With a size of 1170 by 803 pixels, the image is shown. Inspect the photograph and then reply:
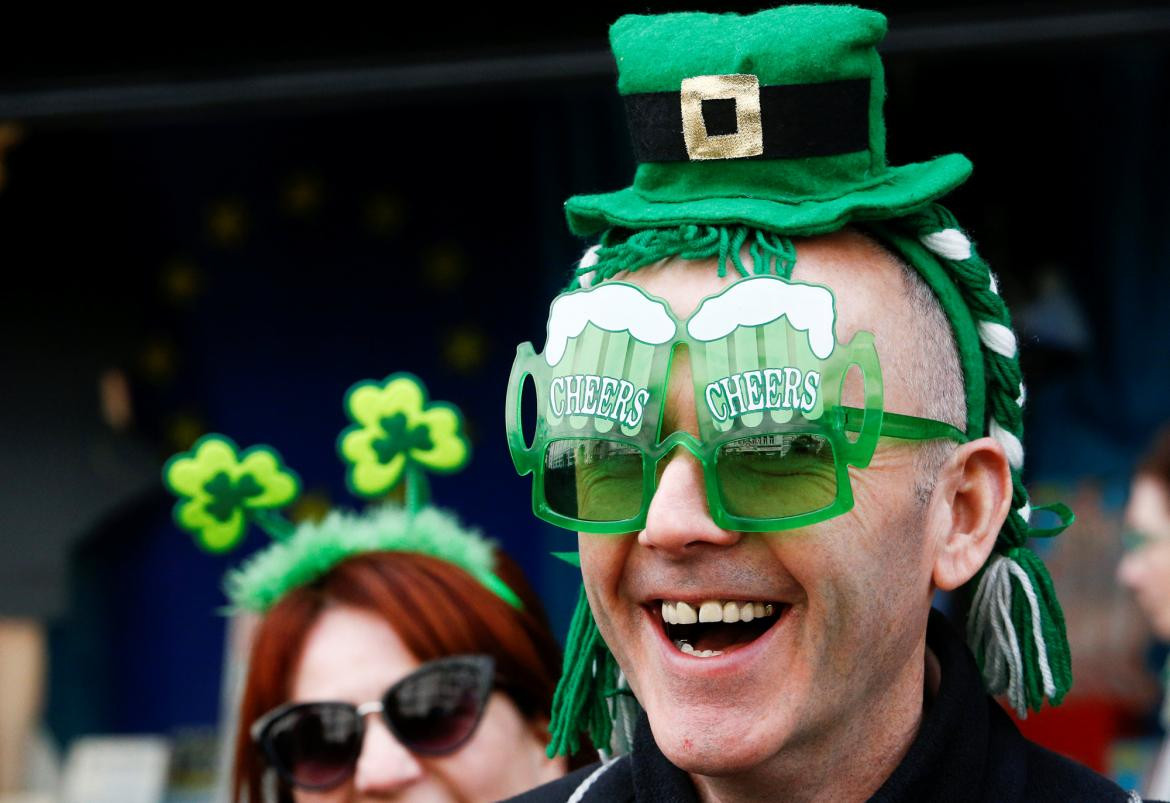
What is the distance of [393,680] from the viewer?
262 centimetres

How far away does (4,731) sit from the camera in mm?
5074

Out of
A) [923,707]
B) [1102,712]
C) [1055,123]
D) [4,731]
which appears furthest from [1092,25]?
[4,731]

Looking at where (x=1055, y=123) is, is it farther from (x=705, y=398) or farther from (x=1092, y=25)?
(x=705, y=398)

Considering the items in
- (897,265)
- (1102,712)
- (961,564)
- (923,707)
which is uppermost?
(897,265)

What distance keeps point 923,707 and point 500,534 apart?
3448mm

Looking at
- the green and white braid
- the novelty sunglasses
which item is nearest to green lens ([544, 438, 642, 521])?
the novelty sunglasses

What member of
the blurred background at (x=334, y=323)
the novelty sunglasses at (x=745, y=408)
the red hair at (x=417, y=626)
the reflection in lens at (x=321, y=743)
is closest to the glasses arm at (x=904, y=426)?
the novelty sunglasses at (x=745, y=408)

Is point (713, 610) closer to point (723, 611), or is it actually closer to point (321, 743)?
point (723, 611)

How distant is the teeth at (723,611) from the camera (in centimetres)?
165

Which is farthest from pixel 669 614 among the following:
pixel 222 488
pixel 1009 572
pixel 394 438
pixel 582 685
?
pixel 222 488

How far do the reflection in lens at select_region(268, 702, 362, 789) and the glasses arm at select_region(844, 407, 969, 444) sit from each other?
1.22 metres

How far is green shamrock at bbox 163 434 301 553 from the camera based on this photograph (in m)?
2.76

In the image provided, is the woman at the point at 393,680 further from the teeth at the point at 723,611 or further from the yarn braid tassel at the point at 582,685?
the teeth at the point at 723,611

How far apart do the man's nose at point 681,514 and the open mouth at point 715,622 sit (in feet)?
0.21
